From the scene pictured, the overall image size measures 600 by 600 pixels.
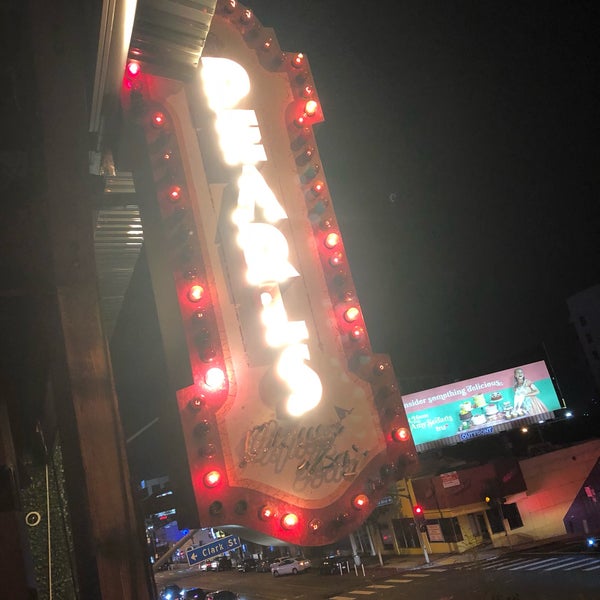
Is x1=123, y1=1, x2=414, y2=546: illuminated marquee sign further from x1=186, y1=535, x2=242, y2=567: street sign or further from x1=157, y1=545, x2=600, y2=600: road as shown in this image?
x1=157, y1=545, x2=600, y2=600: road

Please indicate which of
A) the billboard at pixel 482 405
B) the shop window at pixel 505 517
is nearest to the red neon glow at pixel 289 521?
the shop window at pixel 505 517

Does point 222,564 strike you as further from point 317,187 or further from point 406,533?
point 317,187

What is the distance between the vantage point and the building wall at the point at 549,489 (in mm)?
32719

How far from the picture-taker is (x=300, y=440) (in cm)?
566

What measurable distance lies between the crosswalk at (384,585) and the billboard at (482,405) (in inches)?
628

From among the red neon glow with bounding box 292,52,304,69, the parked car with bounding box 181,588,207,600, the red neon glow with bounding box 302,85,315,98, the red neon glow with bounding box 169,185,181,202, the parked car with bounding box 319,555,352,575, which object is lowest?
the parked car with bounding box 319,555,352,575

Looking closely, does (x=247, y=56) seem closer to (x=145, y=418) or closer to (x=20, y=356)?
(x=20, y=356)

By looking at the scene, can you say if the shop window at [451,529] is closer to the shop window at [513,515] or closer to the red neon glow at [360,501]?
the shop window at [513,515]

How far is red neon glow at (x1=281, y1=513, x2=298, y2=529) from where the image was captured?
5.28 meters

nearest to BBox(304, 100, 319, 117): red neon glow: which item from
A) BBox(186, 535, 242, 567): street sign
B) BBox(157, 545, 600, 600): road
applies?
BBox(186, 535, 242, 567): street sign

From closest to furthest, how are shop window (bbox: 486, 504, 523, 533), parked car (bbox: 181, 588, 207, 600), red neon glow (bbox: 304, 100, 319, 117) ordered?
red neon glow (bbox: 304, 100, 319, 117), parked car (bbox: 181, 588, 207, 600), shop window (bbox: 486, 504, 523, 533)

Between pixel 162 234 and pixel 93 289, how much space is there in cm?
169

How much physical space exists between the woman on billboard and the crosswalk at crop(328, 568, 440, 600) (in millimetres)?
18917

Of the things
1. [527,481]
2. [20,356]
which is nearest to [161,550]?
[527,481]
